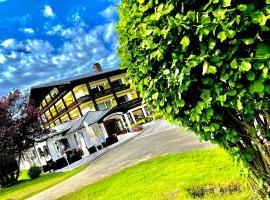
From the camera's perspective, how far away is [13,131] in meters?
31.3

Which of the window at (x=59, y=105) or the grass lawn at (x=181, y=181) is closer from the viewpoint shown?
the grass lawn at (x=181, y=181)

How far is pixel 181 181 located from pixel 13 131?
26569 millimetres

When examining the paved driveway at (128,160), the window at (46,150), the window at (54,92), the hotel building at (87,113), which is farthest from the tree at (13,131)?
the window at (54,92)

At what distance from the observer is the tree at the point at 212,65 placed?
2949mm

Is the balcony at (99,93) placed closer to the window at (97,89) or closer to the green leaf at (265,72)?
the window at (97,89)

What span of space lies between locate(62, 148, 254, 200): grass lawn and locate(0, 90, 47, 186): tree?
2015 cm

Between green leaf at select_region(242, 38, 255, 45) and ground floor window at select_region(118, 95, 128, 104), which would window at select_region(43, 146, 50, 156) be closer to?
ground floor window at select_region(118, 95, 128, 104)

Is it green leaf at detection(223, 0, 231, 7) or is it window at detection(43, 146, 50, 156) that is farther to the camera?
window at detection(43, 146, 50, 156)

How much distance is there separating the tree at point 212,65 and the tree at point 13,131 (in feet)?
97.3

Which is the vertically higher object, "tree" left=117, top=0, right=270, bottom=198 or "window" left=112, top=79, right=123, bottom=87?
"window" left=112, top=79, right=123, bottom=87

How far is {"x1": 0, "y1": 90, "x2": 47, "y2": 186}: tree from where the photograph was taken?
3109cm

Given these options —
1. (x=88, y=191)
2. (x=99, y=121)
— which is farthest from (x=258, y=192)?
(x=99, y=121)

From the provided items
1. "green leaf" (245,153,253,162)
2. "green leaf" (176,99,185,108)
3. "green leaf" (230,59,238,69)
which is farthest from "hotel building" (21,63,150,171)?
"green leaf" (230,59,238,69)

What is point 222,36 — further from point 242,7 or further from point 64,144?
point 64,144
